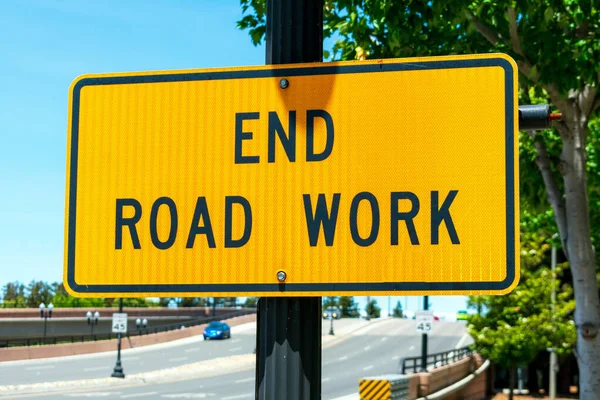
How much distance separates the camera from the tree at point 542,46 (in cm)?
1303

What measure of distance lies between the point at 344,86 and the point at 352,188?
352mm

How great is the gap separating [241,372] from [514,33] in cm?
3954

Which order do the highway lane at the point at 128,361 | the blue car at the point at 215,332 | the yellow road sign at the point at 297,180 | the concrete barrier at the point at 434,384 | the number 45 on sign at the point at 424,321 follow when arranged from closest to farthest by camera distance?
the yellow road sign at the point at 297,180
the concrete barrier at the point at 434,384
the number 45 on sign at the point at 424,321
the highway lane at the point at 128,361
the blue car at the point at 215,332

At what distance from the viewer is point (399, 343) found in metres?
69.2

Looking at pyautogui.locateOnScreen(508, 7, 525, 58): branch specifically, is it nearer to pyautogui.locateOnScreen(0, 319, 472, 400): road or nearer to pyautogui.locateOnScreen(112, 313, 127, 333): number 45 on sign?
pyautogui.locateOnScreen(0, 319, 472, 400): road

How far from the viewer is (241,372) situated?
5147cm

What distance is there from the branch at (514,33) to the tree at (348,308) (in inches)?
3715

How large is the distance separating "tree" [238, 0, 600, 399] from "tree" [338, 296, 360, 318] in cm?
9282

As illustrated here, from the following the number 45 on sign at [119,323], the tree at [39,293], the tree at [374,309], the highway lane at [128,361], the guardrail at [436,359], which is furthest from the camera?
the tree at [374,309]

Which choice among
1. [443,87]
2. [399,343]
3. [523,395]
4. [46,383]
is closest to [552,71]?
[443,87]

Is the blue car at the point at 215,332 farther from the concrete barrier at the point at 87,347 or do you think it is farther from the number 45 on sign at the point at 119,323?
the number 45 on sign at the point at 119,323

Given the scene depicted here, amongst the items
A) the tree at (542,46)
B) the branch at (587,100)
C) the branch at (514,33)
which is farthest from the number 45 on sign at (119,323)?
the branch at (514,33)

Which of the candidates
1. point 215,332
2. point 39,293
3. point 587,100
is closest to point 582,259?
point 587,100

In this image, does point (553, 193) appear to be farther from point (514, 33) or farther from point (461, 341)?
point (461, 341)
